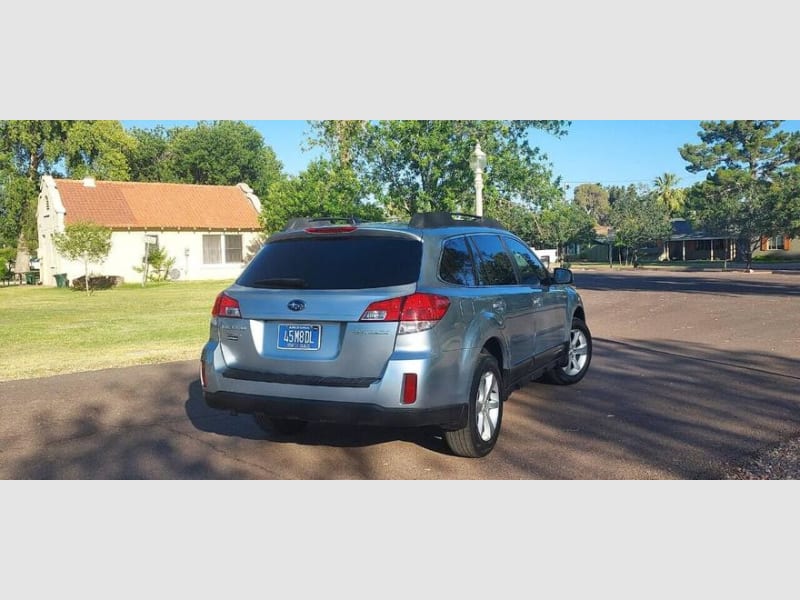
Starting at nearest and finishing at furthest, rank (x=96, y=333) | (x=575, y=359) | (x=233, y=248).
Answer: (x=575, y=359), (x=96, y=333), (x=233, y=248)

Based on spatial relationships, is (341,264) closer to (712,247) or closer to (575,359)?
(575,359)

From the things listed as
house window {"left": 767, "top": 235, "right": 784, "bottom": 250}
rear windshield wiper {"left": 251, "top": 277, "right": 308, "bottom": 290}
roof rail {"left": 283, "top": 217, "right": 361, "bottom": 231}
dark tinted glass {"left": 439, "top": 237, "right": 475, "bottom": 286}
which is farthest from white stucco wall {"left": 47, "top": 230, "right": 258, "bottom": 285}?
house window {"left": 767, "top": 235, "right": 784, "bottom": 250}

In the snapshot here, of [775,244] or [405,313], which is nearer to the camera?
[405,313]

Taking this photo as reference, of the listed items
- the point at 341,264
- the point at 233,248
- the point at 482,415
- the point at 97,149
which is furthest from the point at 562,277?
the point at 97,149

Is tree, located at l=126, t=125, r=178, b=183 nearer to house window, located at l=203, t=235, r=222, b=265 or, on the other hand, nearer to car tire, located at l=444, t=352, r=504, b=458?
house window, located at l=203, t=235, r=222, b=265

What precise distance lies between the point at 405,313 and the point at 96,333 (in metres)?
11.0

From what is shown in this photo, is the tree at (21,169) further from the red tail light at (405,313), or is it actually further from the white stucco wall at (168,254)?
the red tail light at (405,313)

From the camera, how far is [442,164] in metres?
21.6

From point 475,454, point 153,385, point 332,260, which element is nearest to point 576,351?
point 475,454

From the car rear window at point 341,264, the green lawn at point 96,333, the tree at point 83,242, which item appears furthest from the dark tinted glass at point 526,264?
the tree at point 83,242

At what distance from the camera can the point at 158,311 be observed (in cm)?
1919

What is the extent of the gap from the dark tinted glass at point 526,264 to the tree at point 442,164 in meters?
13.2

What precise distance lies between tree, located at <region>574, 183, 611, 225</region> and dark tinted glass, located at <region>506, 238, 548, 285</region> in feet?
445

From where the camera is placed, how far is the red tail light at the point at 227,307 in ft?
16.8
